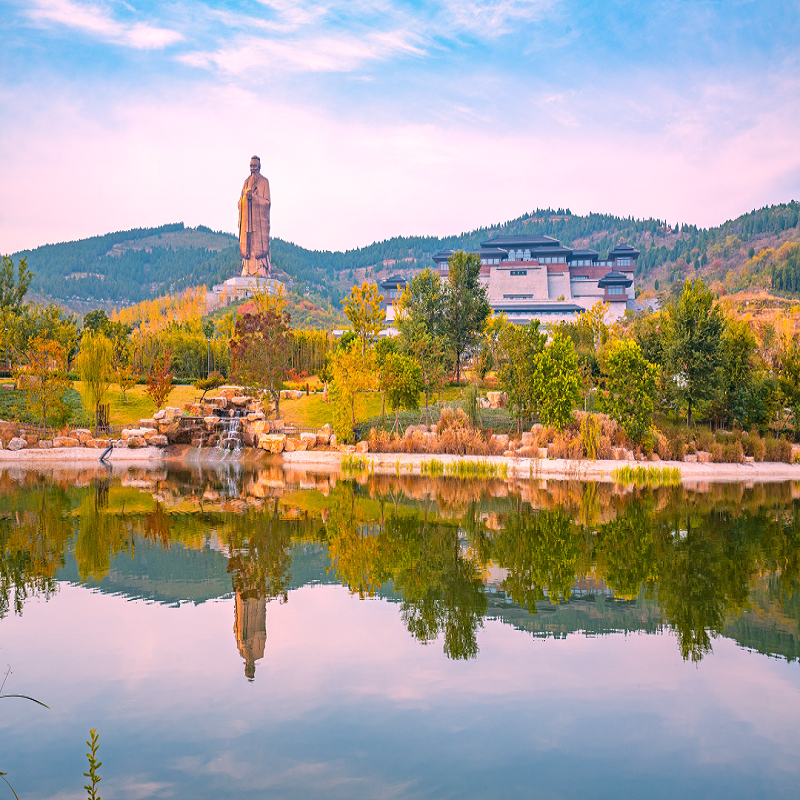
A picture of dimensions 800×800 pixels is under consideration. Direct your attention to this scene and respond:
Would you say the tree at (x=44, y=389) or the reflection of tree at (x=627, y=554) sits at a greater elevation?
the tree at (x=44, y=389)

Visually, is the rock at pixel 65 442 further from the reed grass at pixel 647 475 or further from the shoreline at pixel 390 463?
the reed grass at pixel 647 475

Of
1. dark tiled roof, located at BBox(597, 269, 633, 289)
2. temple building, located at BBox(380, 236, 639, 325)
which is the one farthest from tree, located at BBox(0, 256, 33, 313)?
dark tiled roof, located at BBox(597, 269, 633, 289)

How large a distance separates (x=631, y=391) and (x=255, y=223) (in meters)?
76.1

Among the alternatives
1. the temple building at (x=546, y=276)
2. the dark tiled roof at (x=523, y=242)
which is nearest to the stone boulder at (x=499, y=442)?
the temple building at (x=546, y=276)

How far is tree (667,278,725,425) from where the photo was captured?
26.9 metres

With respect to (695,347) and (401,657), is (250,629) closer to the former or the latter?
(401,657)

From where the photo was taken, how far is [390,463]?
84.2ft

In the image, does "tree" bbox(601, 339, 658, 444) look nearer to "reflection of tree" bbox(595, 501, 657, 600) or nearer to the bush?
the bush

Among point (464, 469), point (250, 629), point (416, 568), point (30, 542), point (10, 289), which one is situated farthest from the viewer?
point (10, 289)

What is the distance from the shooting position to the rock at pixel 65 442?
28.5m

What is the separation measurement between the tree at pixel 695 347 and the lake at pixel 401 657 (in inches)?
527

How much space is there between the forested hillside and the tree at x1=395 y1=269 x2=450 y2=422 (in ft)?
251

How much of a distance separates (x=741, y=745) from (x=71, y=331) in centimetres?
4341

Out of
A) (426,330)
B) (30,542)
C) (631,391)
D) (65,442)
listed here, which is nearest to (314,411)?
(426,330)
